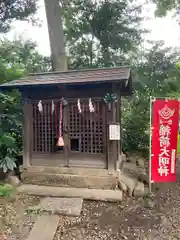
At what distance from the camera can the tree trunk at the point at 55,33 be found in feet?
27.2

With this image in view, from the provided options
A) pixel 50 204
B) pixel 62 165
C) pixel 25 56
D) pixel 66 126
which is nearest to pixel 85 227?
pixel 50 204

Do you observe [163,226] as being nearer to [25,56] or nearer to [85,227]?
[85,227]

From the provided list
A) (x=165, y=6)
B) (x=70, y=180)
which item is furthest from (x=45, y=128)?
(x=165, y=6)

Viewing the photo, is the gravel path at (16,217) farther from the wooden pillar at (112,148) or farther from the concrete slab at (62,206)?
the wooden pillar at (112,148)

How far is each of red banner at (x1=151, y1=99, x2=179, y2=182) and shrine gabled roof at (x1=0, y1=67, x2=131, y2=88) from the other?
1.09m

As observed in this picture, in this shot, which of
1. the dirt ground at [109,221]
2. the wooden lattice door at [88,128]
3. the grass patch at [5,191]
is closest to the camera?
the dirt ground at [109,221]

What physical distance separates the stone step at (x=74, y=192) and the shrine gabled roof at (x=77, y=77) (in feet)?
8.29

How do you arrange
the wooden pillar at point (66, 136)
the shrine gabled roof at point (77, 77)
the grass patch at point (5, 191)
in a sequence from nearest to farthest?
the grass patch at point (5, 191) → the shrine gabled roof at point (77, 77) → the wooden pillar at point (66, 136)

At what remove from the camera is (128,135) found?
852 cm

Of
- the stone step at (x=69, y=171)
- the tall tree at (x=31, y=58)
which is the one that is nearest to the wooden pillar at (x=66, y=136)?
the stone step at (x=69, y=171)

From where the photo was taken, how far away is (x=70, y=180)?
524cm

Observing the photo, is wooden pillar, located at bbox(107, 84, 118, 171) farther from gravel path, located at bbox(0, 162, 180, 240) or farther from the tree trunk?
the tree trunk

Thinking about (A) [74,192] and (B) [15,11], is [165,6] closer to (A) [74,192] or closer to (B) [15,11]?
(B) [15,11]

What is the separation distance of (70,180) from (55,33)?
5.93m
